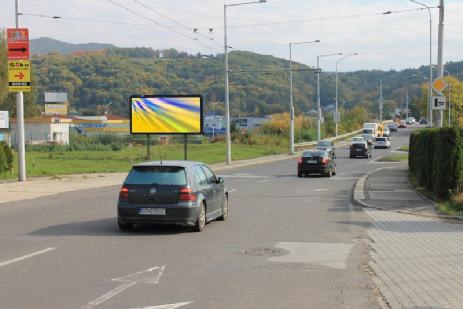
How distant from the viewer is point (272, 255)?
11094mm

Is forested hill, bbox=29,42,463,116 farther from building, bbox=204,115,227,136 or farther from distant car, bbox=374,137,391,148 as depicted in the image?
distant car, bbox=374,137,391,148

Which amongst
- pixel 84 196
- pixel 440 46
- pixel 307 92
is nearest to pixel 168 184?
pixel 84 196

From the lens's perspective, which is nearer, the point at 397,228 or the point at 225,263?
the point at 225,263

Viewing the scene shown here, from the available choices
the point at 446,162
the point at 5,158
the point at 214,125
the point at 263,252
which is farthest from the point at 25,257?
the point at 214,125

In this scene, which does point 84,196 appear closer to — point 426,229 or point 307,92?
point 426,229

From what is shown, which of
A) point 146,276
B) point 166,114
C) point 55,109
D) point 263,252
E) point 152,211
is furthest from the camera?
point 55,109

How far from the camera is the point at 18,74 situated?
96.8 ft

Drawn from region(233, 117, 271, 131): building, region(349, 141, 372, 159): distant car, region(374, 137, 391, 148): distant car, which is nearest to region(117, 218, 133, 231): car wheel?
region(349, 141, 372, 159): distant car

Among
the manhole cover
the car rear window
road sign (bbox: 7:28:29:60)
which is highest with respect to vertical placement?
road sign (bbox: 7:28:29:60)

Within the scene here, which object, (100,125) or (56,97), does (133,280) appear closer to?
(100,125)

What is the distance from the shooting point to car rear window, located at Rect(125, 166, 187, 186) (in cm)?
1380

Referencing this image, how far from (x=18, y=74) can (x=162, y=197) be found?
59.4 ft

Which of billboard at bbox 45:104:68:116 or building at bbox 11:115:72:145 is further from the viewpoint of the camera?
billboard at bbox 45:104:68:116

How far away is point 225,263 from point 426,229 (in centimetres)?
603
